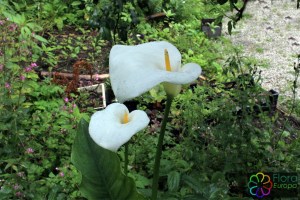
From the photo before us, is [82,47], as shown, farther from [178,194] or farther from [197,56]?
[178,194]

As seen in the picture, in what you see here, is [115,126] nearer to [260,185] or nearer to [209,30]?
[260,185]

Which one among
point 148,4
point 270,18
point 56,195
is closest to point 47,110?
point 56,195

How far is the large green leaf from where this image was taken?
4.10 ft

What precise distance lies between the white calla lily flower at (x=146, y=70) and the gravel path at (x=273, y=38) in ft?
8.40

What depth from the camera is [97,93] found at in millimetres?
3039

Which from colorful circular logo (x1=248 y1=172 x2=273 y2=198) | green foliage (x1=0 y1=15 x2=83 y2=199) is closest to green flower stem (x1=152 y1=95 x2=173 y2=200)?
green foliage (x1=0 y1=15 x2=83 y2=199)

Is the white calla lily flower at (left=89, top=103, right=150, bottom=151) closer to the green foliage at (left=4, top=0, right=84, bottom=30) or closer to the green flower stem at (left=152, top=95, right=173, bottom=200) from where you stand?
the green flower stem at (left=152, top=95, right=173, bottom=200)

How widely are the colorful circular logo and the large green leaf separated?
887 millimetres

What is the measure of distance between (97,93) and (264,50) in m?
1.88

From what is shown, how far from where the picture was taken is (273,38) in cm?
446

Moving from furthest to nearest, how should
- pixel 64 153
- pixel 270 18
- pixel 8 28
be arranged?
pixel 270 18 < pixel 8 28 < pixel 64 153

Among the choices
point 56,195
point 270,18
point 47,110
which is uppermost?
point 270,18

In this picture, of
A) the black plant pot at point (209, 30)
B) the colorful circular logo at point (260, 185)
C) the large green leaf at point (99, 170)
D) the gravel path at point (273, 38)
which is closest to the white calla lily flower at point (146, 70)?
the large green leaf at point (99, 170)

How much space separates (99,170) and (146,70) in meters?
0.44
